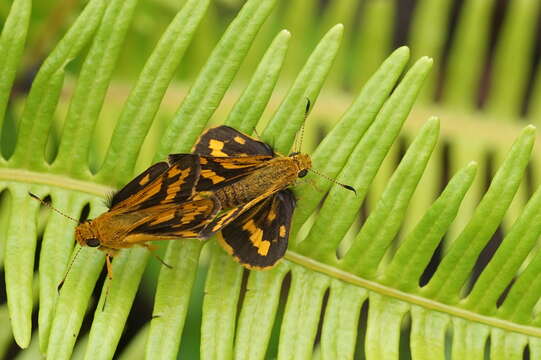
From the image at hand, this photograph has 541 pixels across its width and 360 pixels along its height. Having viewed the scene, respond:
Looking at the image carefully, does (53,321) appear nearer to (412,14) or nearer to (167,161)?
(167,161)

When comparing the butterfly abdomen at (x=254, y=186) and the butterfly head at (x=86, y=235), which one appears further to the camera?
the butterfly abdomen at (x=254, y=186)

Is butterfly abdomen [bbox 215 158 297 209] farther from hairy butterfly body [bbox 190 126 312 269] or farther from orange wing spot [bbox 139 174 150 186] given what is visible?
orange wing spot [bbox 139 174 150 186]

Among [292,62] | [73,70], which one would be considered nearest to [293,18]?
[292,62]

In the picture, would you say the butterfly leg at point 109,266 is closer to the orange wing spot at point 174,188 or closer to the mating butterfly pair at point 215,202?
the mating butterfly pair at point 215,202

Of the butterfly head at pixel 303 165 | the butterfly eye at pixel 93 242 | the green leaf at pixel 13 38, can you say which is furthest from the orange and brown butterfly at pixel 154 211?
the green leaf at pixel 13 38

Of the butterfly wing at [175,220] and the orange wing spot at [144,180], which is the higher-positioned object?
the orange wing spot at [144,180]

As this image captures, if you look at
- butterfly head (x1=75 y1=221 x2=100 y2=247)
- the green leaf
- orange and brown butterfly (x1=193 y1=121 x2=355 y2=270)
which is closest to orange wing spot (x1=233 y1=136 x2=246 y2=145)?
orange and brown butterfly (x1=193 y1=121 x2=355 y2=270)
